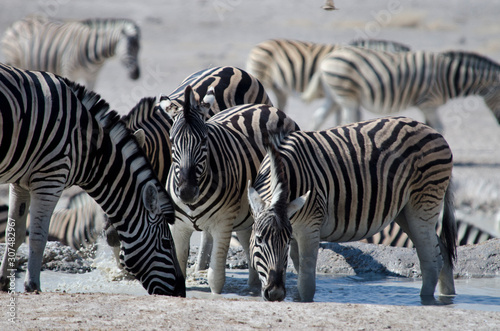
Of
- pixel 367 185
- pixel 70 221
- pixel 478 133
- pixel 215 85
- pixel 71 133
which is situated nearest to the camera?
pixel 71 133

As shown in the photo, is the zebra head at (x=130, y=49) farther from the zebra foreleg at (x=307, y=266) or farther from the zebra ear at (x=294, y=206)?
the zebra ear at (x=294, y=206)

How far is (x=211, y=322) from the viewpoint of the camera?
409cm

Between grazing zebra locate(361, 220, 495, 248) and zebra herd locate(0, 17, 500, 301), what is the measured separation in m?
2.17

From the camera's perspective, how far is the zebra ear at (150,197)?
5230mm

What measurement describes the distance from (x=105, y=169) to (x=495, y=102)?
34.4 feet

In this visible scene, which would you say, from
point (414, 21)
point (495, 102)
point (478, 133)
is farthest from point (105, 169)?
point (414, 21)

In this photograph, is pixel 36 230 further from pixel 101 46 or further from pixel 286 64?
pixel 101 46

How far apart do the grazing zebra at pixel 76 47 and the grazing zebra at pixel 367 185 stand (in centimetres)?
981

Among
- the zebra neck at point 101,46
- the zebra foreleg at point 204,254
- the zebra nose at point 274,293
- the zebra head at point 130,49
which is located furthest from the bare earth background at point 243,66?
the zebra foreleg at point 204,254

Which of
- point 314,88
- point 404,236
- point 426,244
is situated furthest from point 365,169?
point 314,88

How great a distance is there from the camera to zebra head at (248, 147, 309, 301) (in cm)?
482

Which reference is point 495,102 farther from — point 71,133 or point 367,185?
point 71,133

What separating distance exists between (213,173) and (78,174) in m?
1.02

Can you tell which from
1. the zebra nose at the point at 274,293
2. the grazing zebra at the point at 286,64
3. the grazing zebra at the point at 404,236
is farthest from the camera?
the grazing zebra at the point at 286,64
